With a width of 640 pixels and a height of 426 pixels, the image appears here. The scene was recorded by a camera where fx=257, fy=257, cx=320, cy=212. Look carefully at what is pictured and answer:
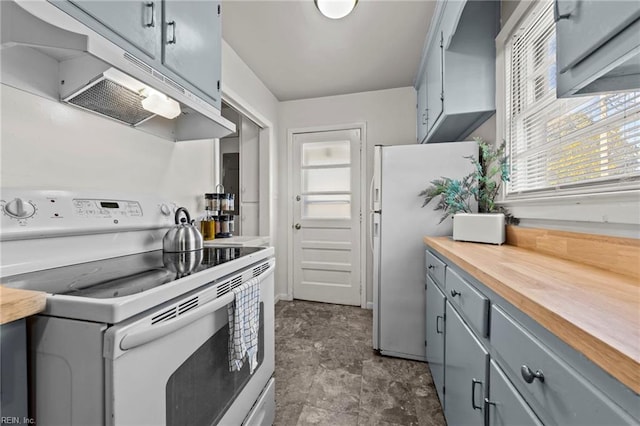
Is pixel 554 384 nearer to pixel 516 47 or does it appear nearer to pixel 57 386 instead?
pixel 57 386

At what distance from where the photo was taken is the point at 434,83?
6.60 ft

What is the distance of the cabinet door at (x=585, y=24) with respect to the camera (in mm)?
512

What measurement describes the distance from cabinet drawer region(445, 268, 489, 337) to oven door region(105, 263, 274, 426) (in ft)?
2.75

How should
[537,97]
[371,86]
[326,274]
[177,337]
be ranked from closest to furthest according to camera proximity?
[177,337] → [537,97] → [371,86] → [326,274]

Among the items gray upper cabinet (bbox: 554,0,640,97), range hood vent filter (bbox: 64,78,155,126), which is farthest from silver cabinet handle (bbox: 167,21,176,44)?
gray upper cabinet (bbox: 554,0,640,97)

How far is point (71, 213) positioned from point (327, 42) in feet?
6.98

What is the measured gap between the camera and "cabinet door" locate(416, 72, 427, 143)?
2365 millimetres

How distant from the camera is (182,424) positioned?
722mm

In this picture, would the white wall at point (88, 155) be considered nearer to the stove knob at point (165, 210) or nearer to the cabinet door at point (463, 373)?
the stove knob at point (165, 210)

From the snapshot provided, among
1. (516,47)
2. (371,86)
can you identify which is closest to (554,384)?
(516,47)

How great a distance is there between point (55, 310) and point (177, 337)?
0.88 ft

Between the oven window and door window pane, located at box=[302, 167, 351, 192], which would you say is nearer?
the oven window

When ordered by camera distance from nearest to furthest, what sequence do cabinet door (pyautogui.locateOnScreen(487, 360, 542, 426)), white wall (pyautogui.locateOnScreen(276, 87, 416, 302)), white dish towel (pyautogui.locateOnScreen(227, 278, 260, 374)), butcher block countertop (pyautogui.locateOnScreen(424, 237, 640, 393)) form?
butcher block countertop (pyautogui.locateOnScreen(424, 237, 640, 393)) → cabinet door (pyautogui.locateOnScreen(487, 360, 542, 426)) → white dish towel (pyautogui.locateOnScreen(227, 278, 260, 374)) → white wall (pyautogui.locateOnScreen(276, 87, 416, 302))

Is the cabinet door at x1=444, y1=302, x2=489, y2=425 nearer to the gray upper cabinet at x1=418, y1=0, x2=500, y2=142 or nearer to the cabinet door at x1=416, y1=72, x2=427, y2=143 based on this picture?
the gray upper cabinet at x1=418, y1=0, x2=500, y2=142
